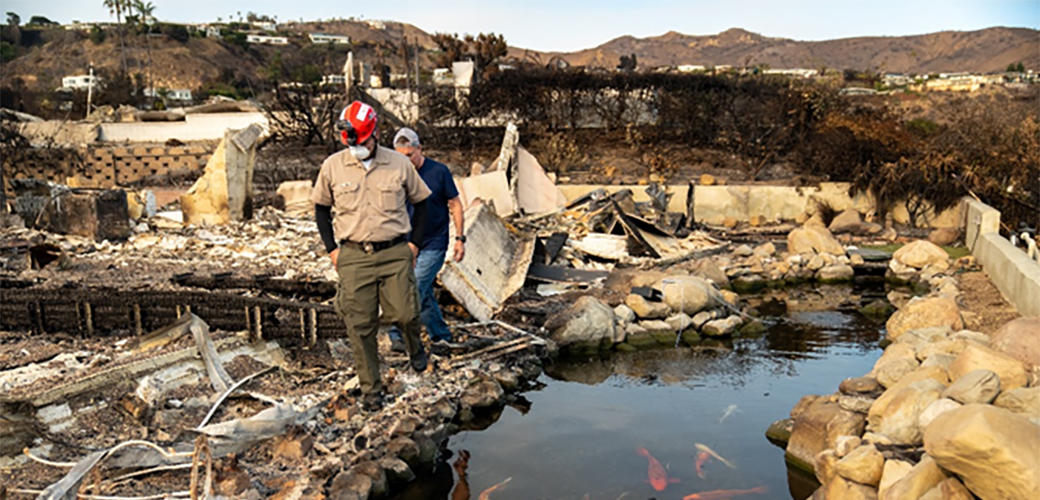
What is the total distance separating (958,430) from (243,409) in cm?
436

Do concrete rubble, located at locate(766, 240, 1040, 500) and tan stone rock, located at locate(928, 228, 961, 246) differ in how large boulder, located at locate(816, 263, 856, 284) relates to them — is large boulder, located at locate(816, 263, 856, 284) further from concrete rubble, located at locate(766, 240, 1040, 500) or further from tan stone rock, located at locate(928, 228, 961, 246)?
concrete rubble, located at locate(766, 240, 1040, 500)

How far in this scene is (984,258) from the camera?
39.0 ft

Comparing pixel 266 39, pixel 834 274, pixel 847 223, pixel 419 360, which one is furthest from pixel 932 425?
pixel 266 39

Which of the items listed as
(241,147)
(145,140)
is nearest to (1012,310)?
(241,147)

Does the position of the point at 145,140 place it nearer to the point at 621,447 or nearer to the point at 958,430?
the point at 621,447

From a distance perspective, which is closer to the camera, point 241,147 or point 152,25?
point 241,147

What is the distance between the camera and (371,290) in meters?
5.67

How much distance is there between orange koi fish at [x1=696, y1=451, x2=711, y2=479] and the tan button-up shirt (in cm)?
264

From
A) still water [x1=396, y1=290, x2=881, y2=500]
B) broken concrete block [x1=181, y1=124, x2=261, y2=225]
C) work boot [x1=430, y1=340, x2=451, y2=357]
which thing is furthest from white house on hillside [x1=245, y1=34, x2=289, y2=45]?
work boot [x1=430, y1=340, x2=451, y2=357]

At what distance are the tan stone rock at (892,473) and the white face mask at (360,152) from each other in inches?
145

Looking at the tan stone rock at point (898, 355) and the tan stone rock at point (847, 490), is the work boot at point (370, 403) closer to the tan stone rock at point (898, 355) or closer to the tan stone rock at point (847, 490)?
the tan stone rock at point (847, 490)

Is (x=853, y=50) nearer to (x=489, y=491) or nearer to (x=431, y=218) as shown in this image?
(x=431, y=218)

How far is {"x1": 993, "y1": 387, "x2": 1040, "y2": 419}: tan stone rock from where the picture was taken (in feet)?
15.6

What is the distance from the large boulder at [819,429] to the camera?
5.79 m
